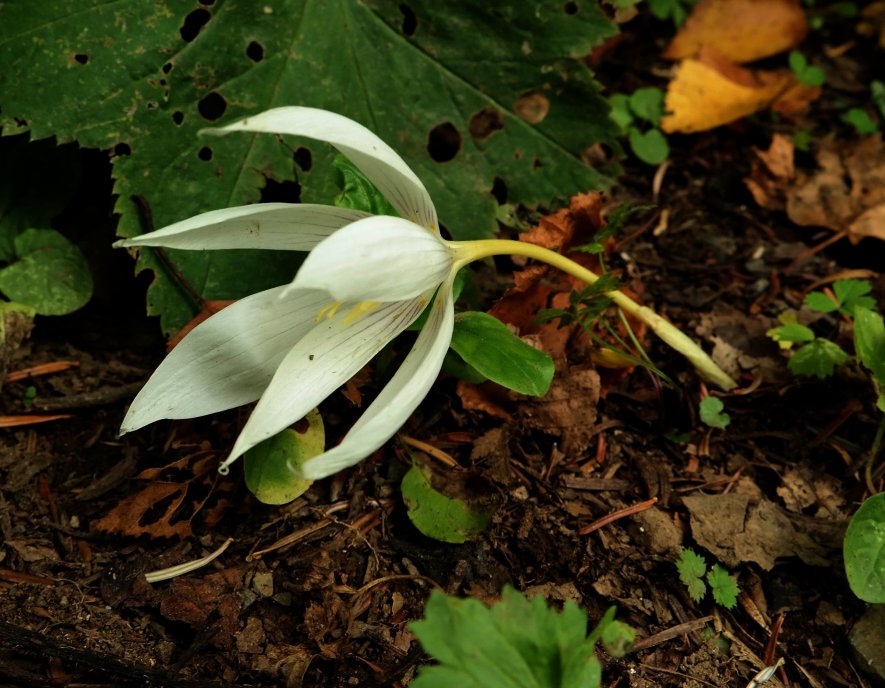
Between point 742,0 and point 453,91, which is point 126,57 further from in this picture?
point 742,0

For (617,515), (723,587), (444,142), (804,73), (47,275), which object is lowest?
(723,587)

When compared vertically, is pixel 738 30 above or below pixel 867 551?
above

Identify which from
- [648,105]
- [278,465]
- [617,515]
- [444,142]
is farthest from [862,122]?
[278,465]

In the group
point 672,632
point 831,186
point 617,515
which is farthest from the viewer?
point 831,186

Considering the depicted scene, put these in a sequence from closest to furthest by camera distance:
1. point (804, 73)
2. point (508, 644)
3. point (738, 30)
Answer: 1. point (508, 644)
2. point (804, 73)
3. point (738, 30)

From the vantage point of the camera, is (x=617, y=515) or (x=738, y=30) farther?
(x=738, y=30)

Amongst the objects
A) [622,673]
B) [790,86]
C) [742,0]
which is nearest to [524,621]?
[622,673]

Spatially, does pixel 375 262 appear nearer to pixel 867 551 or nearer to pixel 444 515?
pixel 444 515

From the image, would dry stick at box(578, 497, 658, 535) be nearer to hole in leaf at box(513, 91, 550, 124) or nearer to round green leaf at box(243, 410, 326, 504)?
round green leaf at box(243, 410, 326, 504)
